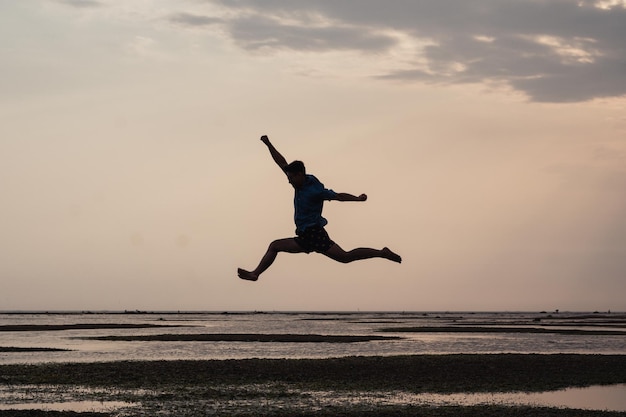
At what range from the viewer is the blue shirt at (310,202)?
1276 cm

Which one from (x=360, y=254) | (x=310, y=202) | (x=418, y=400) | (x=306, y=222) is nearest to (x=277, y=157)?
(x=310, y=202)

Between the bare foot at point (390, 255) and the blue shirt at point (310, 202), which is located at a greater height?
the blue shirt at point (310, 202)

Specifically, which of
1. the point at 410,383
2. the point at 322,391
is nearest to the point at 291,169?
the point at 322,391

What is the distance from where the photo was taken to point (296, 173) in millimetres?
12445

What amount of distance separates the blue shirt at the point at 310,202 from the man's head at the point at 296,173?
0.17 metres

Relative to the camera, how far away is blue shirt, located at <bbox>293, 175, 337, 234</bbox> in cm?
1276

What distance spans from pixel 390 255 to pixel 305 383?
2587cm

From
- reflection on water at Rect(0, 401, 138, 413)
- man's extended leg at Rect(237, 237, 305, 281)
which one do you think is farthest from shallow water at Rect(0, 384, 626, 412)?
man's extended leg at Rect(237, 237, 305, 281)

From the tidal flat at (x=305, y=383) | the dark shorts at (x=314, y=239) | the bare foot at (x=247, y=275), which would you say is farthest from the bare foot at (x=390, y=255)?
the tidal flat at (x=305, y=383)

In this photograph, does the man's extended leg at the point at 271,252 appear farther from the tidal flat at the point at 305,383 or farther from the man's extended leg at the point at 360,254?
the tidal flat at the point at 305,383

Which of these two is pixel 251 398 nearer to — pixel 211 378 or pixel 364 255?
pixel 211 378

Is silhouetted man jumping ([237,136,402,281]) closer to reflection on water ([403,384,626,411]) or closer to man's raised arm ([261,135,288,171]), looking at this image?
man's raised arm ([261,135,288,171])

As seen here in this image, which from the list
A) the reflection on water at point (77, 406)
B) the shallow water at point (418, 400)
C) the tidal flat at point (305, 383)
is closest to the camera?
the tidal flat at point (305, 383)

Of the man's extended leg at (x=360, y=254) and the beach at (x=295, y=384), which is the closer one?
the man's extended leg at (x=360, y=254)
